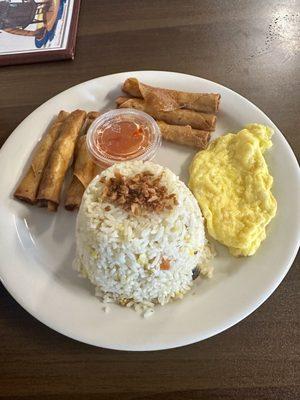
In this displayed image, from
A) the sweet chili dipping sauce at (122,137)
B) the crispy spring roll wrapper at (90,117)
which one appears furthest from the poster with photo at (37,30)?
the sweet chili dipping sauce at (122,137)

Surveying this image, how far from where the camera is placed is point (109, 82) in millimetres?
2285

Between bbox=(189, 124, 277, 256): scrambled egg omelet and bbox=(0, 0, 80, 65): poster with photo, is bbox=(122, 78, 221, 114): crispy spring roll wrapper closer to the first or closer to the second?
bbox=(189, 124, 277, 256): scrambled egg omelet

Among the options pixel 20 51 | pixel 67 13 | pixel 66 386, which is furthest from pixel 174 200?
pixel 67 13

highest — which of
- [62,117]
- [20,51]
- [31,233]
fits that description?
[20,51]

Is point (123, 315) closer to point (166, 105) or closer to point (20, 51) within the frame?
point (166, 105)

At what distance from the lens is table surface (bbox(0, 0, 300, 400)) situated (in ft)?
4.83

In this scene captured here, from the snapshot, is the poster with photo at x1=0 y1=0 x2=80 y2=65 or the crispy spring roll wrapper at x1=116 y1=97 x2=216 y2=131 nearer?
the crispy spring roll wrapper at x1=116 y1=97 x2=216 y2=131

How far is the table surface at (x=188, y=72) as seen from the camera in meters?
1.47

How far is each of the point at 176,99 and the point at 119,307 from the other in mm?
1111

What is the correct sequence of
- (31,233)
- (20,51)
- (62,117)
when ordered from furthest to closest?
(20,51) < (62,117) < (31,233)

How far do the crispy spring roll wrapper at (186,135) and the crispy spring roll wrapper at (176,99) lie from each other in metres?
0.11

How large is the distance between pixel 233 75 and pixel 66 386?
1790 mm

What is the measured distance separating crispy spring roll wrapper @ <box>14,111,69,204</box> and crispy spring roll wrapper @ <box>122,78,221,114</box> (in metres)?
0.42

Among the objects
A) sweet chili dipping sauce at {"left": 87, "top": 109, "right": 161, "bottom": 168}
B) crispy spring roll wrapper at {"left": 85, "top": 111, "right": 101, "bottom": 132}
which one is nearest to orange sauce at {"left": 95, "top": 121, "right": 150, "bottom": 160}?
sweet chili dipping sauce at {"left": 87, "top": 109, "right": 161, "bottom": 168}
